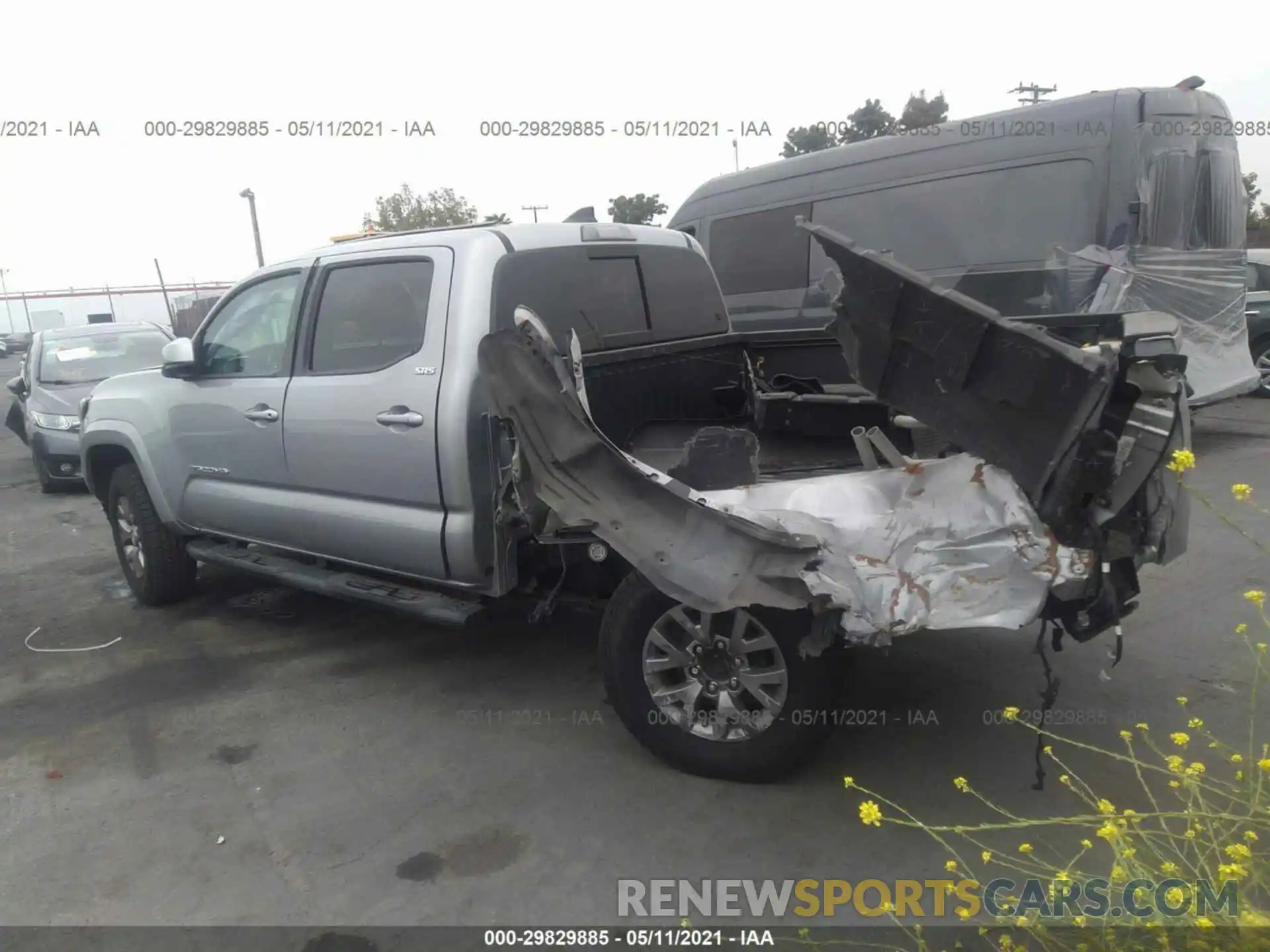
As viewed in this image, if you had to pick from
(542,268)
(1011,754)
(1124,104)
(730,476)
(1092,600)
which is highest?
(1124,104)

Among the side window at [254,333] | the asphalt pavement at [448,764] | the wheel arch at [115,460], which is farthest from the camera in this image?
the wheel arch at [115,460]

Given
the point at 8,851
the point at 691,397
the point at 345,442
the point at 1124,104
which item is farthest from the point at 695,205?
the point at 8,851

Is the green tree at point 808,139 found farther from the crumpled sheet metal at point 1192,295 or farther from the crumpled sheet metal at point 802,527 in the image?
the crumpled sheet metal at point 802,527

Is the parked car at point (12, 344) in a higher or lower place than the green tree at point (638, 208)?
lower

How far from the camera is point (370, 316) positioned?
13.9ft

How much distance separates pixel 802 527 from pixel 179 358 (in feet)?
12.2

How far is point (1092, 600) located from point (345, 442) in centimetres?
306

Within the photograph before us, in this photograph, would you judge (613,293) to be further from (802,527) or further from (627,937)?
(627,937)

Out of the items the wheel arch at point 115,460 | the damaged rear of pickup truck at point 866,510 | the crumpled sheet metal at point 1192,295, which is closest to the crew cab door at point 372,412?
the damaged rear of pickup truck at point 866,510

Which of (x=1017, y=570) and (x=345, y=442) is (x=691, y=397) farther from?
(x=1017, y=570)

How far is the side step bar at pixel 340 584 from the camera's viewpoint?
13.0 ft

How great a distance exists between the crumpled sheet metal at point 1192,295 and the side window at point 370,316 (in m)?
4.94

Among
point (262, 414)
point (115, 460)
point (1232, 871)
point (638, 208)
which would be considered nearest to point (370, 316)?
point (262, 414)

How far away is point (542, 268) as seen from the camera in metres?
4.05
